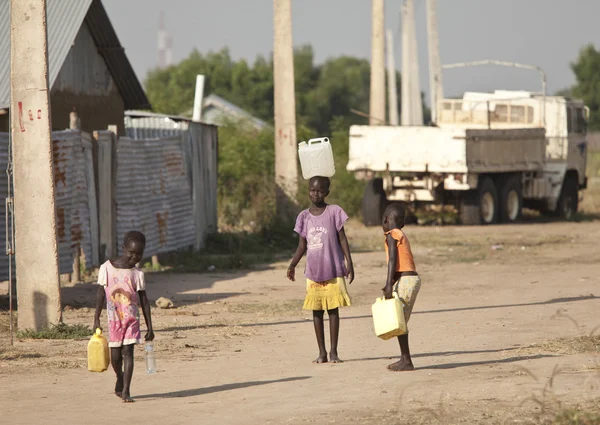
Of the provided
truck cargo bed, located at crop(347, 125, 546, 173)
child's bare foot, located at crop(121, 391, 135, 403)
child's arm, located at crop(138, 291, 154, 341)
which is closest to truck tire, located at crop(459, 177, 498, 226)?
truck cargo bed, located at crop(347, 125, 546, 173)

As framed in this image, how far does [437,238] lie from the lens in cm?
2308

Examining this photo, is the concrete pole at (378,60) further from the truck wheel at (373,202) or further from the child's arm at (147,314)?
the child's arm at (147,314)

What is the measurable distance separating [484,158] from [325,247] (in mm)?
16763

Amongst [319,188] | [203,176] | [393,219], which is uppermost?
[203,176]

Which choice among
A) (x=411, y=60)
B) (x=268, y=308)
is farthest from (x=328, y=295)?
(x=411, y=60)

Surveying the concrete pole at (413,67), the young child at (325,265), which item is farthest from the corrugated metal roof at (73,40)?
the concrete pole at (413,67)

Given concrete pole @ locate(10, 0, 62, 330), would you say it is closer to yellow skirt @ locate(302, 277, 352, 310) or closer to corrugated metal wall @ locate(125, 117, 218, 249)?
yellow skirt @ locate(302, 277, 352, 310)

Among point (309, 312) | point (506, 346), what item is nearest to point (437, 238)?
point (309, 312)

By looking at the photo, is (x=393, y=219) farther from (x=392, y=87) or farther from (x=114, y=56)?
(x=392, y=87)

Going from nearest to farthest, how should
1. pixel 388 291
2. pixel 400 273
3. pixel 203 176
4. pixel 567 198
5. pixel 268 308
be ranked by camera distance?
pixel 388 291, pixel 400 273, pixel 268 308, pixel 203 176, pixel 567 198

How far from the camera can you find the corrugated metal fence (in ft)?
47.1

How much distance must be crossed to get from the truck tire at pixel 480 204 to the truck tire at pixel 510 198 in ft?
1.08

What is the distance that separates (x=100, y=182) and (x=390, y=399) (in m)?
9.04

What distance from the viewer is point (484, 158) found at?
2536 centimetres
